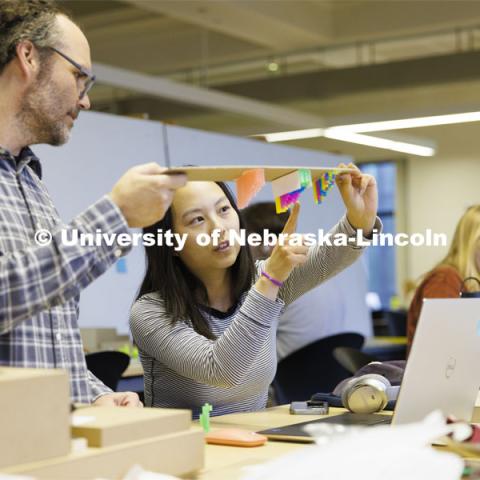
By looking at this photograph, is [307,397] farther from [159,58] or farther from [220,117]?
[220,117]

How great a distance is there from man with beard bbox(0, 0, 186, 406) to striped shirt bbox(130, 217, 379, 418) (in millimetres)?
229

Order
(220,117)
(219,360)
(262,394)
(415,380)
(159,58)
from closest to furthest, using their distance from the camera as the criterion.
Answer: (415,380) < (219,360) < (262,394) < (159,58) < (220,117)

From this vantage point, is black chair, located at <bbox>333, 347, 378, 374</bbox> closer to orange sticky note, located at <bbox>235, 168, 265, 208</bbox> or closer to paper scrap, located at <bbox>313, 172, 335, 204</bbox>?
paper scrap, located at <bbox>313, 172, 335, 204</bbox>

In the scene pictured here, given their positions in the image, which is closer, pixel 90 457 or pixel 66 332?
pixel 90 457

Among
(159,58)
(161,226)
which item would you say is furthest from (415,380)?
(159,58)

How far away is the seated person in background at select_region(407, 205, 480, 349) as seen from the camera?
4.12 metres

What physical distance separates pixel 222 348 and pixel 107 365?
1.76 m

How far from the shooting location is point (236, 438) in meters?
1.91

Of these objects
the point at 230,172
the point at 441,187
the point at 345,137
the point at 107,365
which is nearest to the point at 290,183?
the point at 230,172

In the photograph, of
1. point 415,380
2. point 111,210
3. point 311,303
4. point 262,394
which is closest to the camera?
point 111,210

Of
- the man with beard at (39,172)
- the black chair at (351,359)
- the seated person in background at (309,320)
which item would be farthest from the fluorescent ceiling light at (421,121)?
the man with beard at (39,172)

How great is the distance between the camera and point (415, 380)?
194 centimetres

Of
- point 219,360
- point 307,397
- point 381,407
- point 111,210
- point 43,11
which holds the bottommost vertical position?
point 307,397

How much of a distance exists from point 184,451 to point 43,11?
3.50 ft
